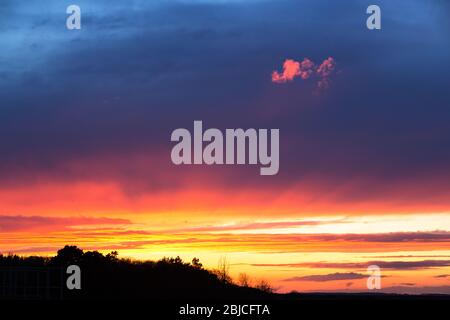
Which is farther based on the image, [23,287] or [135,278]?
[135,278]

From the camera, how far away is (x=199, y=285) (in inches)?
4215
